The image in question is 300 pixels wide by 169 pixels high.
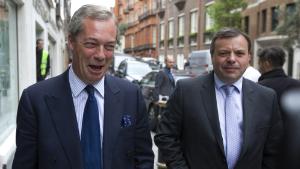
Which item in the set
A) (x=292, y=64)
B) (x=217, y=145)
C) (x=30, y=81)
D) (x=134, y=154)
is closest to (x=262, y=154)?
(x=217, y=145)

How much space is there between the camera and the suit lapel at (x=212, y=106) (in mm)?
2709

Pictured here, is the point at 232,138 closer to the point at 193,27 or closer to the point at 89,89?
the point at 89,89

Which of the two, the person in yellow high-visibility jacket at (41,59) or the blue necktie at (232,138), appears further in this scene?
the person in yellow high-visibility jacket at (41,59)

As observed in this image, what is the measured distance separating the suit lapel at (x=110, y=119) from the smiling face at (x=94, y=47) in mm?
158

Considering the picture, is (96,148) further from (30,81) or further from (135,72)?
(135,72)

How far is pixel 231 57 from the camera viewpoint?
2.73 meters

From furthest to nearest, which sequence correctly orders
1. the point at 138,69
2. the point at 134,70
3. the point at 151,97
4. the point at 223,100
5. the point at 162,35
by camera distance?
the point at 162,35 → the point at 138,69 → the point at 134,70 → the point at 151,97 → the point at 223,100

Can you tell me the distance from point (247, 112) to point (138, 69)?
43.4 feet

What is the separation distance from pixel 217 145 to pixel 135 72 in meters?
13.1

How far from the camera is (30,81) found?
656cm

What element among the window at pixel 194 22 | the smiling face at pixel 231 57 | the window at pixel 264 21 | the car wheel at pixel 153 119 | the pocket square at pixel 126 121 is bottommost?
the car wheel at pixel 153 119

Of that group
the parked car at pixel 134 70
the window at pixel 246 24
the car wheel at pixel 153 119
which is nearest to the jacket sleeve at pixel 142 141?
the car wheel at pixel 153 119

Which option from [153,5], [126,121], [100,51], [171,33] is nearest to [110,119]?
[126,121]

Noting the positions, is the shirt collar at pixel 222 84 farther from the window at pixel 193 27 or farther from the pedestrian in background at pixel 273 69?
the window at pixel 193 27
